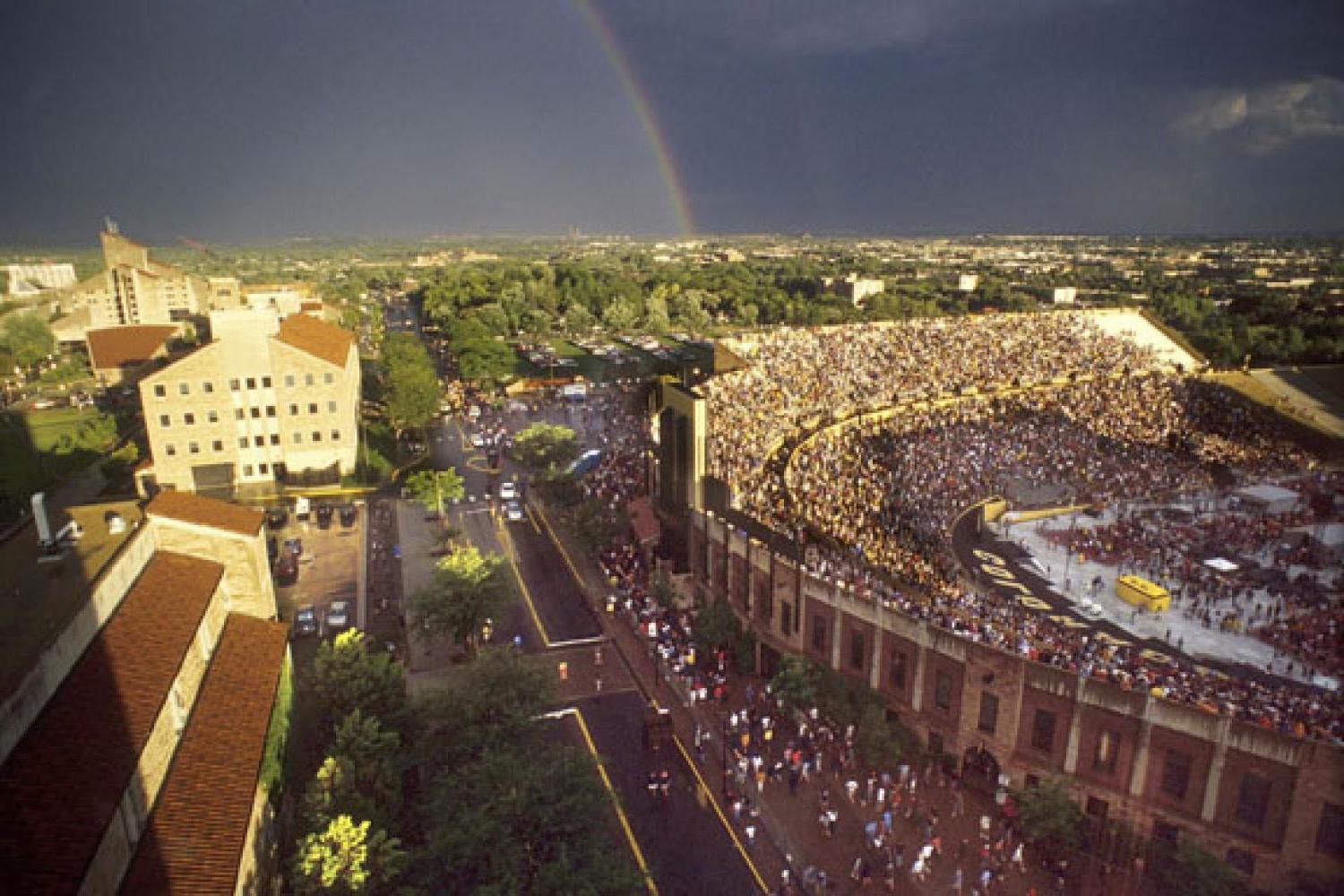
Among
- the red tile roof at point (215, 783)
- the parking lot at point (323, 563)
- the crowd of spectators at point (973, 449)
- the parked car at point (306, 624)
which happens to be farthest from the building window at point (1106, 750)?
the parked car at point (306, 624)

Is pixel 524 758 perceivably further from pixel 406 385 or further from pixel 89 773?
pixel 406 385

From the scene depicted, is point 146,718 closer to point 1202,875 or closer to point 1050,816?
point 1050,816

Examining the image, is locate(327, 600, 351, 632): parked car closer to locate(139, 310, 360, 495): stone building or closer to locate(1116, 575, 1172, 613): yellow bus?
locate(139, 310, 360, 495): stone building

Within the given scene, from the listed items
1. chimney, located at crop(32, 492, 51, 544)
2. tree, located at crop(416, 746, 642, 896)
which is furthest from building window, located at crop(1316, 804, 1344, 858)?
chimney, located at crop(32, 492, 51, 544)

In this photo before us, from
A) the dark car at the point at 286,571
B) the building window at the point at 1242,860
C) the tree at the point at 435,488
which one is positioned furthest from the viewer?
the tree at the point at 435,488

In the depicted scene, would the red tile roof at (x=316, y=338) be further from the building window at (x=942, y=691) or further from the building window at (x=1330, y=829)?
the building window at (x=1330, y=829)

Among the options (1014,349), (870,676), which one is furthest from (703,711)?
(1014,349)
